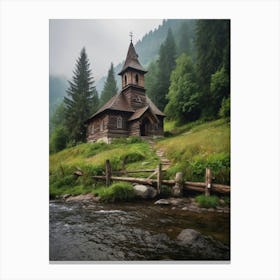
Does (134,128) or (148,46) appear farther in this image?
(134,128)

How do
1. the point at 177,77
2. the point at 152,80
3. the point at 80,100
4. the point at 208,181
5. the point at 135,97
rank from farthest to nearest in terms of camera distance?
the point at 135,97 < the point at 80,100 < the point at 152,80 < the point at 177,77 < the point at 208,181

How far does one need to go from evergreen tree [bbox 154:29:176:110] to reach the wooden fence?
1.03 m

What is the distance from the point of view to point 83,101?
3.57 m

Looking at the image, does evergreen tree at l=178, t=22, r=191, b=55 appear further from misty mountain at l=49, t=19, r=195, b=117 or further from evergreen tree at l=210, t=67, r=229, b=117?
evergreen tree at l=210, t=67, r=229, b=117

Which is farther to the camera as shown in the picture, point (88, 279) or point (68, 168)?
point (68, 168)

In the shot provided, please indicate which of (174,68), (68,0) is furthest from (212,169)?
(68,0)

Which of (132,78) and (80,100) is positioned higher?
(132,78)

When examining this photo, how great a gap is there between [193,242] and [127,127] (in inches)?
78.3

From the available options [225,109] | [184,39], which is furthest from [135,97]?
[225,109]

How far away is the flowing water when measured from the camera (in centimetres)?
265

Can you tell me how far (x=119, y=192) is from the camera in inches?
131

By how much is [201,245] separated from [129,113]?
240 centimetres

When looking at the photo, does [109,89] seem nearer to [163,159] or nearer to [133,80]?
[133,80]
